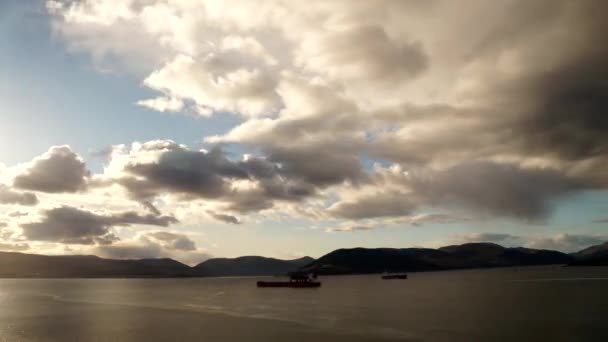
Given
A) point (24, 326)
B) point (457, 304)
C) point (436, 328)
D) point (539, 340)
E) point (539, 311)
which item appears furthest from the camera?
point (457, 304)

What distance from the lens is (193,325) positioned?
91.6 metres

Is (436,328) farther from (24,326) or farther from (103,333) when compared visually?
(24,326)

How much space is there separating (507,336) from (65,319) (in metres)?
92.3

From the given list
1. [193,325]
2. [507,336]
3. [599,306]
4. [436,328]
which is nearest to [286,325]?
[193,325]

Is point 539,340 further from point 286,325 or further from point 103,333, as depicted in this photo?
point 103,333

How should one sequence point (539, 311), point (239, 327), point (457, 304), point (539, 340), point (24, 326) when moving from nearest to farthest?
point (539, 340), point (239, 327), point (24, 326), point (539, 311), point (457, 304)

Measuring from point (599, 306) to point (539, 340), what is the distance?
2116 inches

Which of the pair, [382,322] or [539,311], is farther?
[539,311]

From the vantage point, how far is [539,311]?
103 meters

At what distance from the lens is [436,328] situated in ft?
261

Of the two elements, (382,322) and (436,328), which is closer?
(436,328)

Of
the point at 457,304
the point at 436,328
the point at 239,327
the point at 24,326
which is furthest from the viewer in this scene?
the point at 457,304

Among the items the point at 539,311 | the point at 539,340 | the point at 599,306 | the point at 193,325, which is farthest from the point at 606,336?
the point at 193,325

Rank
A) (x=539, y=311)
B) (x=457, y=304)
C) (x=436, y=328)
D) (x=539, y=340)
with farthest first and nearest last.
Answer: (x=457, y=304) → (x=539, y=311) → (x=436, y=328) → (x=539, y=340)
